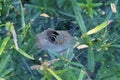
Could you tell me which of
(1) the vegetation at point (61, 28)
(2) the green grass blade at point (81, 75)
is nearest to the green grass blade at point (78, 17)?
(1) the vegetation at point (61, 28)

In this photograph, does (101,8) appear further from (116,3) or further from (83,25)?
(83,25)

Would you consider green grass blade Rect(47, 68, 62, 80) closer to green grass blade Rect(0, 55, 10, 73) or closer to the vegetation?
the vegetation

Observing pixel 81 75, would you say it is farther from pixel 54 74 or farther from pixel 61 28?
pixel 61 28

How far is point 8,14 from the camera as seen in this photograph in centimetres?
139

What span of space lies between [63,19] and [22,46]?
0.25 metres

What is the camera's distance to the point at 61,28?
1.43 meters

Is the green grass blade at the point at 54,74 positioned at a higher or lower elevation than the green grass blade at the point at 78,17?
lower

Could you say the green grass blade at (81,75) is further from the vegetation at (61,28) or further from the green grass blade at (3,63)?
the green grass blade at (3,63)

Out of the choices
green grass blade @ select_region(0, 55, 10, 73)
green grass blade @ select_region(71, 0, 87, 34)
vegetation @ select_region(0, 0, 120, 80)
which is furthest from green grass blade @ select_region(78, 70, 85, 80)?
green grass blade @ select_region(0, 55, 10, 73)

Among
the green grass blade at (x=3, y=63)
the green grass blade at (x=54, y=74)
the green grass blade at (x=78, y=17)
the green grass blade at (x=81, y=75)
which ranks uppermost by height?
the green grass blade at (x=78, y=17)

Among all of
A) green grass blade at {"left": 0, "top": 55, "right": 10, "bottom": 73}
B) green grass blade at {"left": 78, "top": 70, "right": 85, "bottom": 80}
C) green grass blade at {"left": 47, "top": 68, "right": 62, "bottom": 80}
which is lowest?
green grass blade at {"left": 78, "top": 70, "right": 85, "bottom": 80}

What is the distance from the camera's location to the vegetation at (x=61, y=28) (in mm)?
1209

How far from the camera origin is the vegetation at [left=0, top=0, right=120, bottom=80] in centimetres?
121

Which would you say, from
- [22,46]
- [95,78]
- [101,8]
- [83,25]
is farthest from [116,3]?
[22,46]
